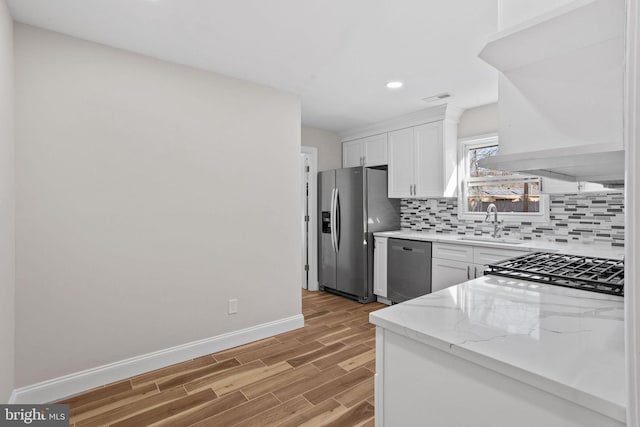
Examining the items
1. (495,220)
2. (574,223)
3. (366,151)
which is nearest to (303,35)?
(366,151)

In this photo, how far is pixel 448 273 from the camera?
3.31 metres

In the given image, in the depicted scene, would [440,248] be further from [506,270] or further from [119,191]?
[119,191]

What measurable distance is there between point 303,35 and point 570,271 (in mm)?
2090

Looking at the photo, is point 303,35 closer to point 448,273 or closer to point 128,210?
point 128,210

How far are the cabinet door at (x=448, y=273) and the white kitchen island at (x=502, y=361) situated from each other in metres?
1.95

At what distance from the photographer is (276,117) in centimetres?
308

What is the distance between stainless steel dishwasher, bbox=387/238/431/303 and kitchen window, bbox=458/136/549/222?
0.79 metres

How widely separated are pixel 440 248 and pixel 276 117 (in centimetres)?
215

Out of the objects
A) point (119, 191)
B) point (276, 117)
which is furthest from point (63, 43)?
point (276, 117)

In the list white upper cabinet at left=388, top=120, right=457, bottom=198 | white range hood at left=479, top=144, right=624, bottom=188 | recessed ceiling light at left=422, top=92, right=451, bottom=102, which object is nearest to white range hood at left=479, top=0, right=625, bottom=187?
white range hood at left=479, top=144, right=624, bottom=188

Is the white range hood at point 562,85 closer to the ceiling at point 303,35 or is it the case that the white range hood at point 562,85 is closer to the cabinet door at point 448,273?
the ceiling at point 303,35

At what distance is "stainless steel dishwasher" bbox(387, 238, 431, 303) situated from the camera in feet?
11.6

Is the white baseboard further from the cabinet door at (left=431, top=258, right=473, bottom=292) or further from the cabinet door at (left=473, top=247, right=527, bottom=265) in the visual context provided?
the cabinet door at (left=473, top=247, right=527, bottom=265)

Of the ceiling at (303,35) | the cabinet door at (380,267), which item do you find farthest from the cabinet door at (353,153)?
the ceiling at (303,35)
